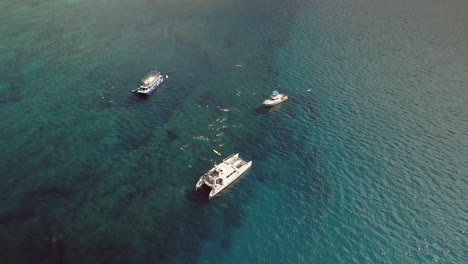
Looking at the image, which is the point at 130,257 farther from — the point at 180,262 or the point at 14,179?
the point at 14,179

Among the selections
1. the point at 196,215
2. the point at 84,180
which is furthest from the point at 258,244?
the point at 84,180

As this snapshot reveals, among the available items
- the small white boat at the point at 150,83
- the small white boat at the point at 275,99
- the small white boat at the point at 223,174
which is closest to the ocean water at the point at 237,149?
the small white boat at the point at 223,174

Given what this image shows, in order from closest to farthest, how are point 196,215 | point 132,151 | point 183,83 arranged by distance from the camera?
point 196,215 < point 132,151 < point 183,83

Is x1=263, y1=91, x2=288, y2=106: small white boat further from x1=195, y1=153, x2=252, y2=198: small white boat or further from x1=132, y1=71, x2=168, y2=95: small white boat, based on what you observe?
x1=132, y1=71, x2=168, y2=95: small white boat

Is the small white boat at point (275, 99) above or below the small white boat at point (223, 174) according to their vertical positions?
above

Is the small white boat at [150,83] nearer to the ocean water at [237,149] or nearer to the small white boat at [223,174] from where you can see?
the ocean water at [237,149]

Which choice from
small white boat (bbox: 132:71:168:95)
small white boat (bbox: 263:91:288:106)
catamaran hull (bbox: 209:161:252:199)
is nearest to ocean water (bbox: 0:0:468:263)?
catamaran hull (bbox: 209:161:252:199)
